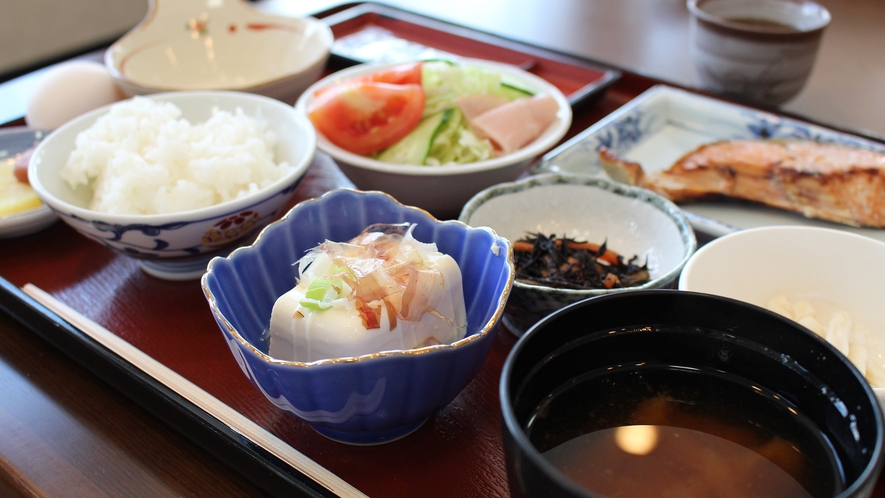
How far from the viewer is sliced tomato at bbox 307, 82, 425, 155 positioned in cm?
144

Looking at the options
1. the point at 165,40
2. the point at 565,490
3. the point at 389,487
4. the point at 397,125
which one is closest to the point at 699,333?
the point at 565,490

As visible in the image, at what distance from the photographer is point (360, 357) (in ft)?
2.49

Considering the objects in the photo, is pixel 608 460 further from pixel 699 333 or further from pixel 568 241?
pixel 568 241

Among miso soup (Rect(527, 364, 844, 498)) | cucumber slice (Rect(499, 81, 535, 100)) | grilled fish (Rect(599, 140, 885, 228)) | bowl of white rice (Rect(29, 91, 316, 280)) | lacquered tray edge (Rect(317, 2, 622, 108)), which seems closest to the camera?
miso soup (Rect(527, 364, 844, 498))

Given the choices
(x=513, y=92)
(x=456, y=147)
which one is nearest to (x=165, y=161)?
(x=456, y=147)

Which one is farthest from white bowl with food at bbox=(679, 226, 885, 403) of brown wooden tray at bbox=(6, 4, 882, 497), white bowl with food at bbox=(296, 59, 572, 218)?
white bowl with food at bbox=(296, 59, 572, 218)

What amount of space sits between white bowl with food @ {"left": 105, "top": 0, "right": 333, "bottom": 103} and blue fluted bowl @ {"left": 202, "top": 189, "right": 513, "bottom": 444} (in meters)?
0.96

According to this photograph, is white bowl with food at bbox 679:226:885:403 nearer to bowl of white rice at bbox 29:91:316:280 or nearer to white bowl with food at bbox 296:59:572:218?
white bowl with food at bbox 296:59:572:218

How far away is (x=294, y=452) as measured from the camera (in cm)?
91

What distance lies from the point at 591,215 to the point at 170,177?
0.84 metres

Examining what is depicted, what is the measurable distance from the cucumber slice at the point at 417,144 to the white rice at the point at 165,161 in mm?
→ 251

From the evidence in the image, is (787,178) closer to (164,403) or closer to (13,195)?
(164,403)

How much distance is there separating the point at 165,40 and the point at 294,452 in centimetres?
158

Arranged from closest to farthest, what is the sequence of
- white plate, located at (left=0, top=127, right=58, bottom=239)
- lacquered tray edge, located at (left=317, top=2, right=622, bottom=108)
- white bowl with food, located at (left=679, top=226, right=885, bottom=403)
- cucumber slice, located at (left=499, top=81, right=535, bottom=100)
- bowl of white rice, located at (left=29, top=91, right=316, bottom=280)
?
white bowl with food, located at (left=679, top=226, right=885, bottom=403) → bowl of white rice, located at (left=29, top=91, right=316, bottom=280) → white plate, located at (left=0, top=127, right=58, bottom=239) → cucumber slice, located at (left=499, top=81, right=535, bottom=100) → lacquered tray edge, located at (left=317, top=2, right=622, bottom=108)
